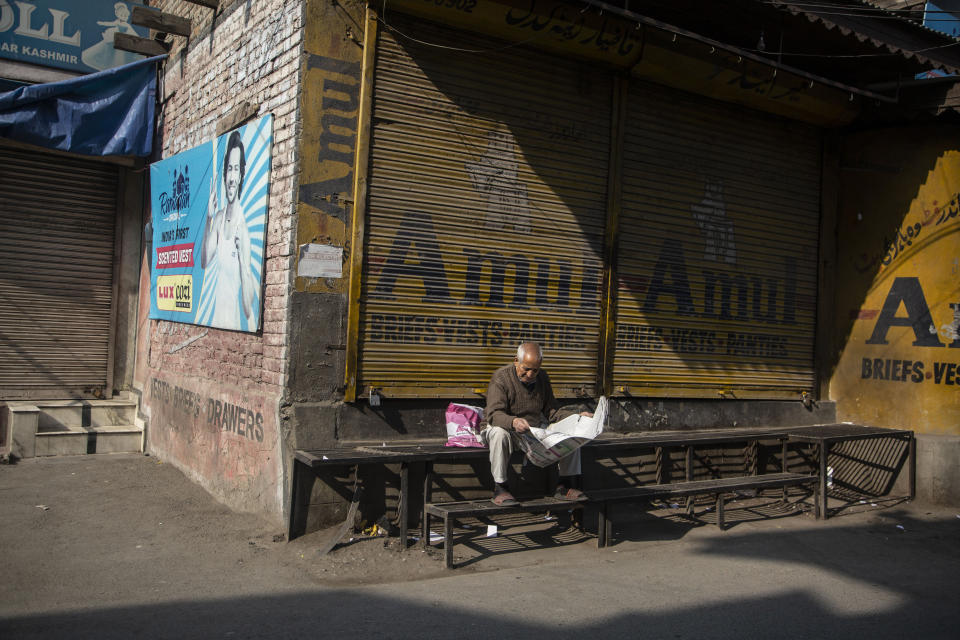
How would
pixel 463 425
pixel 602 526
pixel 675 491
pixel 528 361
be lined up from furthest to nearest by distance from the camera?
pixel 675 491 < pixel 463 425 < pixel 602 526 < pixel 528 361

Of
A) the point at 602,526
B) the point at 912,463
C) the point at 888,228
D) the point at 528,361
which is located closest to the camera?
the point at 528,361

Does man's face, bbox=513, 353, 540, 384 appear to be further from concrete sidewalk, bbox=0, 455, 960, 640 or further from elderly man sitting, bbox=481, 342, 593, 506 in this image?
concrete sidewalk, bbox=0, 455, 960, 640

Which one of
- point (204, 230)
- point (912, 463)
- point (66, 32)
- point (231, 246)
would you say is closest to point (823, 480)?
point (912, 463)

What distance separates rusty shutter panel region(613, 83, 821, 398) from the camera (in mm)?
7488

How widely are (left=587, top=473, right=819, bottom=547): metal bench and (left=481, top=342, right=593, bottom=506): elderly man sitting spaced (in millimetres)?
259

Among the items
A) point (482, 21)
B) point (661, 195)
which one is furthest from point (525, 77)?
point (661, 195)

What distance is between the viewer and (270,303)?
619 cm

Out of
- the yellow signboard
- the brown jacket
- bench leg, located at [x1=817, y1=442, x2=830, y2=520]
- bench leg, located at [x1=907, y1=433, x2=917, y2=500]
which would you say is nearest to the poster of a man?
the yellow signboard

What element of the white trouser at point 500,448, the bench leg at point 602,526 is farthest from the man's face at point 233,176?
the bench leg at point 602,526

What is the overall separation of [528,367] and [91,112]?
6322 mm

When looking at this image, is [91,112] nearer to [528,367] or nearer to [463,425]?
[463,425]

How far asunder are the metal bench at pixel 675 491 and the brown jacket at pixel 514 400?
749 millimetres

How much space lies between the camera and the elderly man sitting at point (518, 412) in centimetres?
564

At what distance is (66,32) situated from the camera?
9289 millimetres
